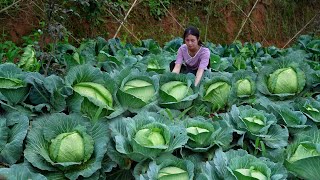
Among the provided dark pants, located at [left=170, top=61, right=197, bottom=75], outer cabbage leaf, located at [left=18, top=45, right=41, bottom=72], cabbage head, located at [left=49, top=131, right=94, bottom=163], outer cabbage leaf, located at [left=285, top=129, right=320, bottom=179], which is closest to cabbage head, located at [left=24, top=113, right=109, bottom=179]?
cabbage head, located at [left=49, top=131, right=94, bottom=163]

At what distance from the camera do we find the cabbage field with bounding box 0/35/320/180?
214 centimetres

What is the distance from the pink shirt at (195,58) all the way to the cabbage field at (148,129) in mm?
1178

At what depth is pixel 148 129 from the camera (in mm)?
2264

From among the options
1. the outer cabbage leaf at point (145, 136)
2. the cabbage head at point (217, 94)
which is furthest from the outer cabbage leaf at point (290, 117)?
the outer cabbage leaf at point (145, 136)

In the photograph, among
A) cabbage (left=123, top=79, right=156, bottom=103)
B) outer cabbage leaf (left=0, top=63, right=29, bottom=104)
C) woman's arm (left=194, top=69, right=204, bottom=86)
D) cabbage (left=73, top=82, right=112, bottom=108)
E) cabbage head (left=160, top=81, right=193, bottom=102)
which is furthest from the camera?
woman's arm (left=194, top=69, right=204, bottom=86)

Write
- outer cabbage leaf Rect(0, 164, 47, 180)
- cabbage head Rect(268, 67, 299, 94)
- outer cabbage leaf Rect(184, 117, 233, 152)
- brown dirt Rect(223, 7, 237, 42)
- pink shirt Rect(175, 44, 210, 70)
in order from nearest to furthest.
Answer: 1. outer cabbage leaf Rect(0, 164, 47, 180)
2. outer cabbage leaf Rect(184, 117, 233, 152)
3. cabbage head Rect(268, 67, 299, 94)
4. pink shirt Rect(175, 44, 210, 70)
5. brown dirt Rect(223, 7, 237, 42)

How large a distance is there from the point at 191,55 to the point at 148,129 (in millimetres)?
2618

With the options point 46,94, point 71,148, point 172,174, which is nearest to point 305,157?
point 172,174

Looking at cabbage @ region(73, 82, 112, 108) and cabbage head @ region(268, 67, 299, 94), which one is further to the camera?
cabbage head @ region(268, 67, 299, 94)

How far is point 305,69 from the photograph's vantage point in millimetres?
3488

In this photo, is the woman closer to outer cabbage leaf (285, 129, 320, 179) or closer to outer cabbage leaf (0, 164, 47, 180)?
outer cabbage leaf (285, 129, 320, 179)

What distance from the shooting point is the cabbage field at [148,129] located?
84.4 inches

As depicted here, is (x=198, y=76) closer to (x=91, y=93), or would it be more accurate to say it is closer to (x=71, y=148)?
(x=91, y=93)

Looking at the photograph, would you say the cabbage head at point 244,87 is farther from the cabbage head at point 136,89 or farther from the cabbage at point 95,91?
the cabbage at point 95,91
